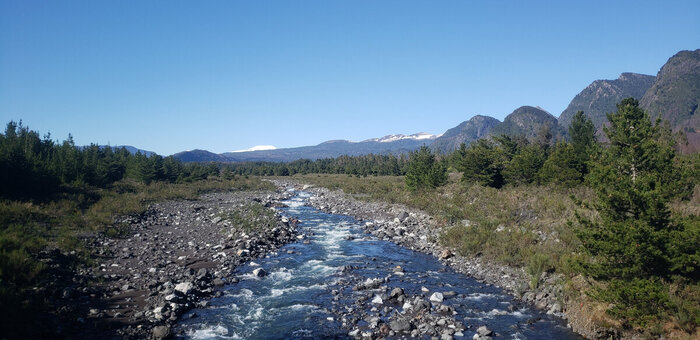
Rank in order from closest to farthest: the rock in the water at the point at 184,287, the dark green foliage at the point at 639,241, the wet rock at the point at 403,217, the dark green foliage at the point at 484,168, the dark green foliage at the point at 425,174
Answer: the dark green foliage at the point at 639,241
the rock in the water at the point at 184,287
the wet rock at the point at 403,217
the dark green foliage at the point at 484,168
the dark green foliage at the point at 425,174

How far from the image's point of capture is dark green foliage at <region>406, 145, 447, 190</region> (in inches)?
1580

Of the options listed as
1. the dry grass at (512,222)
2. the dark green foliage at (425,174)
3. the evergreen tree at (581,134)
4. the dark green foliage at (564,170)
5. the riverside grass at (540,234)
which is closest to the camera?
the riverside grass at (540,234)

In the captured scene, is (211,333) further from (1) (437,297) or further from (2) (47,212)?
(2) (47,212)

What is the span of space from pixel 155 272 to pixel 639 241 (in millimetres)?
18229

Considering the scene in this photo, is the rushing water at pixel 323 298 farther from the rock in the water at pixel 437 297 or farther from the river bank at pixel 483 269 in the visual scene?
the river bank at pixel 483 269

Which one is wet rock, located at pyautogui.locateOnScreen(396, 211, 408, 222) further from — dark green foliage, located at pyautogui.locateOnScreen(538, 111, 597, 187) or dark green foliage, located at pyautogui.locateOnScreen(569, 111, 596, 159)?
dark green foliage, located at pyautogui.locateOnScreen(569, 111, 596, 159)

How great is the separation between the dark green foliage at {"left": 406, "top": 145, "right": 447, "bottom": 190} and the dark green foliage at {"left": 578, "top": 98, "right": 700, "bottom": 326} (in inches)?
1136

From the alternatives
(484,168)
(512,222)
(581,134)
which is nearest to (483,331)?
(512,222)

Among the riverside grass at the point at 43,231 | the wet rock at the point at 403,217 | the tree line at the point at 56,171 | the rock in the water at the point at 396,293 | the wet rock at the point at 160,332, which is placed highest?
the tree line at the point at 56,171

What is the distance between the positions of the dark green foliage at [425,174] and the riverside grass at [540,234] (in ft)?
10.7

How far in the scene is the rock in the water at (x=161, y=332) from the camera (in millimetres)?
10180

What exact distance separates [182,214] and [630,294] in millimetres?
35400

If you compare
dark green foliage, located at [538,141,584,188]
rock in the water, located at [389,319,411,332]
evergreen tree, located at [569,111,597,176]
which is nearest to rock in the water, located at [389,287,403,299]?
rock in the water, located at [389,319,411,332]

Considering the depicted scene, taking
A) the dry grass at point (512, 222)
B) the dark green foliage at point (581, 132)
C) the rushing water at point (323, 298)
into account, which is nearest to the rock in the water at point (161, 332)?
the rushing water at point (323, 298)
